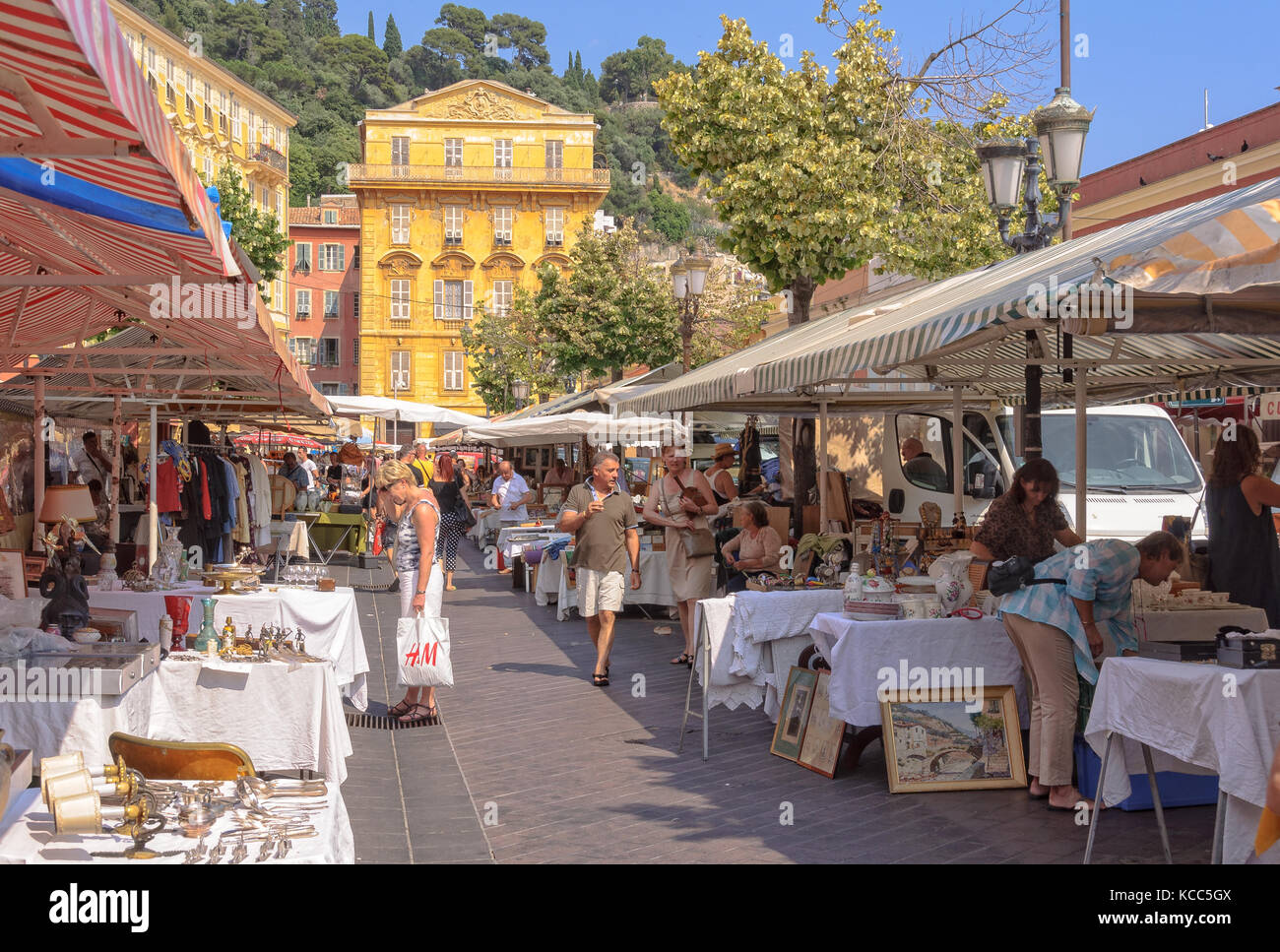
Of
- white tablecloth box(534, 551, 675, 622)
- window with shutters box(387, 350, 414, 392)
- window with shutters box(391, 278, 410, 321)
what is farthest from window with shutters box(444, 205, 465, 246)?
white tablecloth box(534, 551, 675, 622)

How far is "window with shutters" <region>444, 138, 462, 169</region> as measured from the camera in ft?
231

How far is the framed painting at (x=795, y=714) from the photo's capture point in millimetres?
7547

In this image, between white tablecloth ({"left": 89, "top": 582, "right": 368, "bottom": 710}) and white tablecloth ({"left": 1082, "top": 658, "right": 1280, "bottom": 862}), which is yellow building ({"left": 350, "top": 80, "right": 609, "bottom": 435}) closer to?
white tablecloth ({"left": 89, "top": 582, "right": 368, "bottom": 710})

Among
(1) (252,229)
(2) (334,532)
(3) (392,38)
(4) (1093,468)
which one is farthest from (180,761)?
(3) (392,38)

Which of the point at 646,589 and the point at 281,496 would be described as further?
the point at 281,496

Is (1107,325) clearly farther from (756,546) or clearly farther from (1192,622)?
(756,546)

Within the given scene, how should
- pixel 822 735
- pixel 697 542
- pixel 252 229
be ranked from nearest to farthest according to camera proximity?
pixel 822 735
pixel 697 542
pixel 252 229

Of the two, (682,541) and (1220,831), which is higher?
(682,541)

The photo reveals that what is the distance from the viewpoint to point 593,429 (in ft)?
55.5

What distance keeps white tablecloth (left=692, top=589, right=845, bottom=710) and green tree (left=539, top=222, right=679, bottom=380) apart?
27677mm

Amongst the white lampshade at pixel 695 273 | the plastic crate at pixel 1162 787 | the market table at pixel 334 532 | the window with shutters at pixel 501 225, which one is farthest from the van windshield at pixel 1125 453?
the window with shutters at pixel 501 225

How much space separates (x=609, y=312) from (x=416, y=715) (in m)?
28.7
